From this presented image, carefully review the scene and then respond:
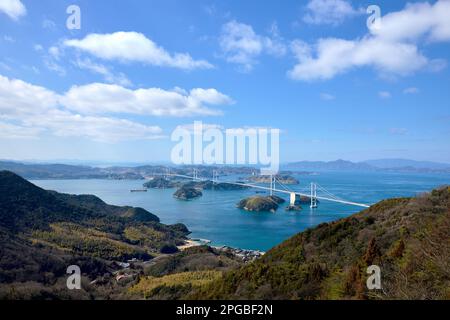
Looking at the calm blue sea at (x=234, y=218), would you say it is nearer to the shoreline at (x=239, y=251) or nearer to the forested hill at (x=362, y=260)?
the shoreline at (x=239, y=251)

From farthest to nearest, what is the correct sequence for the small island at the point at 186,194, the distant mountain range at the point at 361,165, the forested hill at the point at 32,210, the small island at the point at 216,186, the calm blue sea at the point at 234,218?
the distant mountain range at the point at 361,165
the small island at the point at 216,186
the small island at the point at 186,194
the calm blue sea at the point at 234,218
the forested hill at the point at 32,210

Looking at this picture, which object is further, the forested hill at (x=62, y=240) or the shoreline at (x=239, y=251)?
the shoreline at (x=239, y=251)

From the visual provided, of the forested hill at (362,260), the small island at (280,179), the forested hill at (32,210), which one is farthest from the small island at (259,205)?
the small island at (280,179)

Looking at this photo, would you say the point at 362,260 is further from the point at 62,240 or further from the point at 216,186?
the point at 216,186

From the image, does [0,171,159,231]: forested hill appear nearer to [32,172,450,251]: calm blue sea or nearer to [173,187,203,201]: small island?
[32,172,450,251]: calm blue sea

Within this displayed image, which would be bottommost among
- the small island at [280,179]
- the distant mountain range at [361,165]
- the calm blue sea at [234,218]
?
the calm blue sea at [234,218]

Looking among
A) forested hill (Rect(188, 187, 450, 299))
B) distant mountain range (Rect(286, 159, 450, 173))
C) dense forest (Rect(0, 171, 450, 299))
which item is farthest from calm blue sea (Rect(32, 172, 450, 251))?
distant mountain range (Rect(286, 159, 450, 173))

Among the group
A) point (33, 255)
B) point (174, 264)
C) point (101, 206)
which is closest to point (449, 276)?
point (174, 264)

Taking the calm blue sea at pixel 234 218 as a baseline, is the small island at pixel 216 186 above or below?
above

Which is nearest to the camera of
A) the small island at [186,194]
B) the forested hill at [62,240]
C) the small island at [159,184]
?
the forested hill at [62,240]
